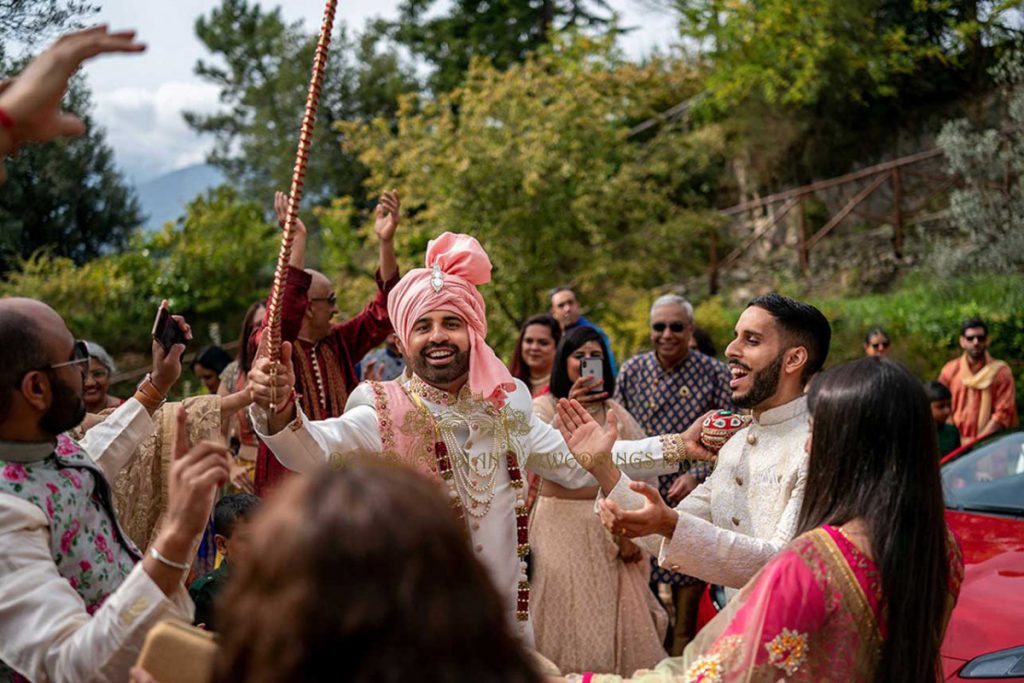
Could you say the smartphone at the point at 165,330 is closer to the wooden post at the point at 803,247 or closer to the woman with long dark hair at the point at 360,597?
the woman with long dark hair at the point at 360,597

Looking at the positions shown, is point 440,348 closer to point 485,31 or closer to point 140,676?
point 140,676

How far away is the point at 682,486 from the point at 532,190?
7137 millimetres

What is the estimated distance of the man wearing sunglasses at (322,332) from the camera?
442 cm

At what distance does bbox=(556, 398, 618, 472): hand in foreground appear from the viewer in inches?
118

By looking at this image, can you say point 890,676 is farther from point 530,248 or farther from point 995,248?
point 995,248

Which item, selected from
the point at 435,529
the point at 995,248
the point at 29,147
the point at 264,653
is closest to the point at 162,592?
the point at 264,653

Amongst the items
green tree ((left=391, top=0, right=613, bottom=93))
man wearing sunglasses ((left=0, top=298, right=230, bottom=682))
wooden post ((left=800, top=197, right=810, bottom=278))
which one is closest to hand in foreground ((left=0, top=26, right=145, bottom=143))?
A: man wearing sunglasses ((left=0, top=298, right=230, bottom=682))

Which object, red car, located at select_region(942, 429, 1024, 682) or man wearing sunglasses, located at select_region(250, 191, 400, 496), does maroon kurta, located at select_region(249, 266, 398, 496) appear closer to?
man wearing sunglasses, located at select_region(250, 191, 400, 496)

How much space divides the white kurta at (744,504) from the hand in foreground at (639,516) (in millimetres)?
98

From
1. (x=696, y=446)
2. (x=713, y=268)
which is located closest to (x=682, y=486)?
(x=696, y=446)

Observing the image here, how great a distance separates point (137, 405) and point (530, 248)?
9806mm

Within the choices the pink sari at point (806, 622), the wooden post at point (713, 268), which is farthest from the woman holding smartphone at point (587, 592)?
the wooden post at point (713, 268)

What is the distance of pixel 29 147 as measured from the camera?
5020mm

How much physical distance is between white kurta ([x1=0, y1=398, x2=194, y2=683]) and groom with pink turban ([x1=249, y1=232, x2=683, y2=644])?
1322 millimetres
